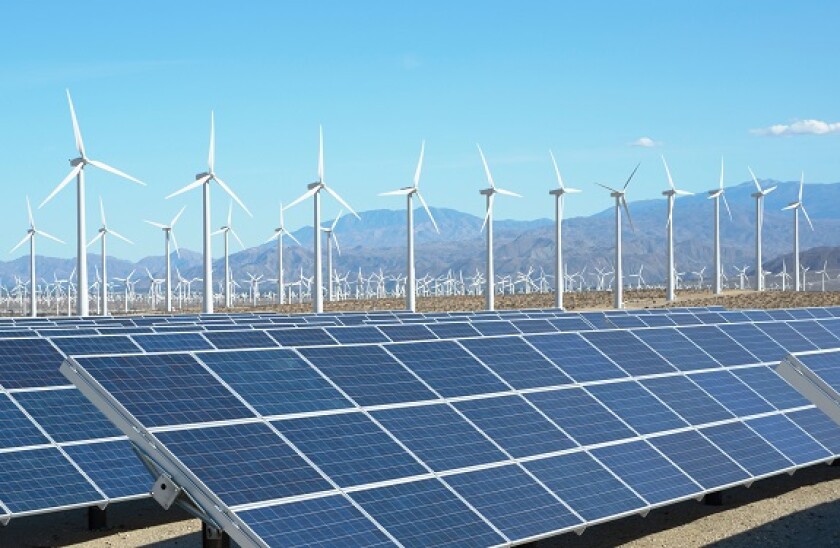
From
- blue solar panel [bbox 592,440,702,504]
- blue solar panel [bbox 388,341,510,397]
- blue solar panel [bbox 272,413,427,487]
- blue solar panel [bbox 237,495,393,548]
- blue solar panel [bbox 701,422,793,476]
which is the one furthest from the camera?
blue solar panel [bbox 701,422,793,476]

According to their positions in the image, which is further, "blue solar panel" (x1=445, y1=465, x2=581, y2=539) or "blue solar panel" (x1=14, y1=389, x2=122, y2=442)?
"blue solar panel" (x1=14, y1=389, x2=122, y2=442)

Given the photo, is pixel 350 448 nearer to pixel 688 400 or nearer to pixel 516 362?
pixel 516 362

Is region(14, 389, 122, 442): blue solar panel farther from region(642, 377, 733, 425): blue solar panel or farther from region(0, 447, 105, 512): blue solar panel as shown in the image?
region(642, 377, 733, 425): blue solar panel

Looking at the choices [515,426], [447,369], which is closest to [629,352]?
[447,369]

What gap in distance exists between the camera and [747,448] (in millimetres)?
21125

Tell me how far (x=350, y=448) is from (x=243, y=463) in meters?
1.72

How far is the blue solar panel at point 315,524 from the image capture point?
13.3 metres

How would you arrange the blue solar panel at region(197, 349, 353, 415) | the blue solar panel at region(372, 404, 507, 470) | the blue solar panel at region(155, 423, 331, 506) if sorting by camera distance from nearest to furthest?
the blue solar panel at region(155, 423, 331, 506), the blue solar panel at region(197, 349, 353, 415), the blue solar panel at region(372, 404, 507, 470)

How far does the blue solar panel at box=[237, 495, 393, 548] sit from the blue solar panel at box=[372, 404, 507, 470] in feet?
6.59

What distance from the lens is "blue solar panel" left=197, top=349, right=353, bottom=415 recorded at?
52.5 ft

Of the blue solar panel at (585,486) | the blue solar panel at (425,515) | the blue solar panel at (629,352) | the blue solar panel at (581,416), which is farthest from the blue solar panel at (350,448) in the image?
the blue solar panel at (629,352)

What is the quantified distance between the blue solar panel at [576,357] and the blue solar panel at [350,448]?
5655 mm

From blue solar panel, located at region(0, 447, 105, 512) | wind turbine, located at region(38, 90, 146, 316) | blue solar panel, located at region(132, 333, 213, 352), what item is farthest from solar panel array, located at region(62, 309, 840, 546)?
wind turbine, located at region(38, 90, 146, 316)

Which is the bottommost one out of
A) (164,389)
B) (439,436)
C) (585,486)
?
(585,486)
